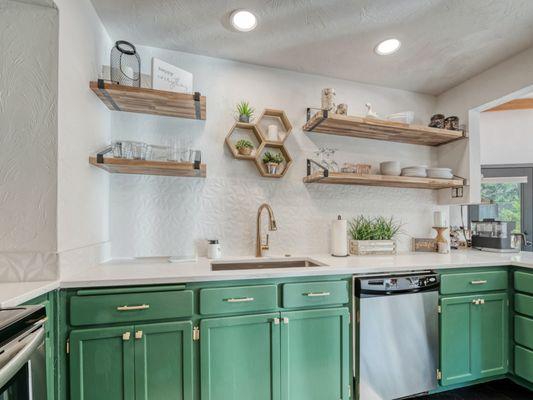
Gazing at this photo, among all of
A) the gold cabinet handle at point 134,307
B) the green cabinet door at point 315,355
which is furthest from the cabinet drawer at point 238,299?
the gold cabinet handle at point 134,307

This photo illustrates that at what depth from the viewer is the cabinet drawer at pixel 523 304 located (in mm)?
1690

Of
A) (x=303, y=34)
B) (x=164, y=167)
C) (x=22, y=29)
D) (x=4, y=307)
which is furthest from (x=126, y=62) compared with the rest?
(x=4, y=307)

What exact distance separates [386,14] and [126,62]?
173cm

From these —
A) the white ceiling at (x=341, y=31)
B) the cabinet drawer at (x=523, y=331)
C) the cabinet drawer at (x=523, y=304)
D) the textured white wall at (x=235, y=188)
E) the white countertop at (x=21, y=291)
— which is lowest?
the cabinet drawer at (x=523, y=331)

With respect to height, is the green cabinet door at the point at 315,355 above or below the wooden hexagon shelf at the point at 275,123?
below

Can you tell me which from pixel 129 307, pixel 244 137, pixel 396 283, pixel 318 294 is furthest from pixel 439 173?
pixel 129 307

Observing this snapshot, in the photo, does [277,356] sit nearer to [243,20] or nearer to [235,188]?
[235,188]

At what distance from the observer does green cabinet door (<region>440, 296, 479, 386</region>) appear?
1.68 m

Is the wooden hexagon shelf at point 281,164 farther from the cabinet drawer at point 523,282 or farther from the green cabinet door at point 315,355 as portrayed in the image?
the cabinet drawer at point 523,282

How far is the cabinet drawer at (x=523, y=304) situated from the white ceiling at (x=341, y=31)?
5.94 ft

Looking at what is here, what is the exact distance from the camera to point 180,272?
1.40 m

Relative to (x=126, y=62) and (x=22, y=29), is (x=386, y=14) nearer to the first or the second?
→ (x=126, y=62)

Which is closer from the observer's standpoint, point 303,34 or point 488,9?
point 488,9

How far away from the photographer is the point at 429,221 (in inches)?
99.0
